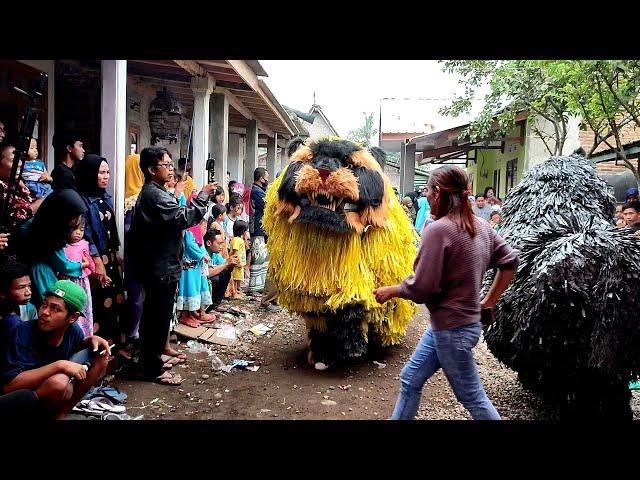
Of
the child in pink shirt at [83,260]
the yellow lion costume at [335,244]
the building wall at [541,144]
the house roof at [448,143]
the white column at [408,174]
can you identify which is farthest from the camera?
the white column at [408,174]

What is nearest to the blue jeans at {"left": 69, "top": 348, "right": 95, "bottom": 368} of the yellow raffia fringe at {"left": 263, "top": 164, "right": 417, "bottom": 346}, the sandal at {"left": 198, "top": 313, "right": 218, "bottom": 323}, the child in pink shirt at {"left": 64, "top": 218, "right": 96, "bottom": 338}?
the child in pink shirt at {"left": 64, "top": 218, "right": 96, "bottom": 338}

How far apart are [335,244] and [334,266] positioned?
0.15 meters

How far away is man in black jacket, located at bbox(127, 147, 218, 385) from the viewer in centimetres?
379

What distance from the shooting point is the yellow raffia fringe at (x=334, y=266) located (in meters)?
3.97

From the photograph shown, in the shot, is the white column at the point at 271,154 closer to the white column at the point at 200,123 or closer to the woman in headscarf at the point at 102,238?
the white column at the point at 200,123

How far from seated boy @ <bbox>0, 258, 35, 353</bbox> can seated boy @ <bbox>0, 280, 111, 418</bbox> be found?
39 mm

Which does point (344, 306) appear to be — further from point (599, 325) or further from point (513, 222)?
point (599, 325)

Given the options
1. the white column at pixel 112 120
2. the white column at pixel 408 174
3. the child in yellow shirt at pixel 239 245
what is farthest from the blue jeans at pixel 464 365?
the white column at pixel 408 174

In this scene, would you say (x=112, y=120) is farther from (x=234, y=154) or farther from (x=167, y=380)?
(x=234, y=154)

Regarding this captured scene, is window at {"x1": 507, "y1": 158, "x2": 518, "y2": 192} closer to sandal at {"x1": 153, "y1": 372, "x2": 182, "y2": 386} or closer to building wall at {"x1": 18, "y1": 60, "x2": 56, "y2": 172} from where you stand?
building wall at {"x1": 18, "y1": 60, "x2": 56, "y2": 172}

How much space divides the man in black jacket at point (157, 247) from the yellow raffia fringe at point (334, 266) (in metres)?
0.69

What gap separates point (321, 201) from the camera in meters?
3.93

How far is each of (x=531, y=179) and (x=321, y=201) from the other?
54.7 inches

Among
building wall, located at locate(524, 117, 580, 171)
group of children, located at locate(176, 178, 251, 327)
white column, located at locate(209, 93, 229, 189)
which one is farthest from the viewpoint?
building wall, located at locate(524, 117, 580, 171)
